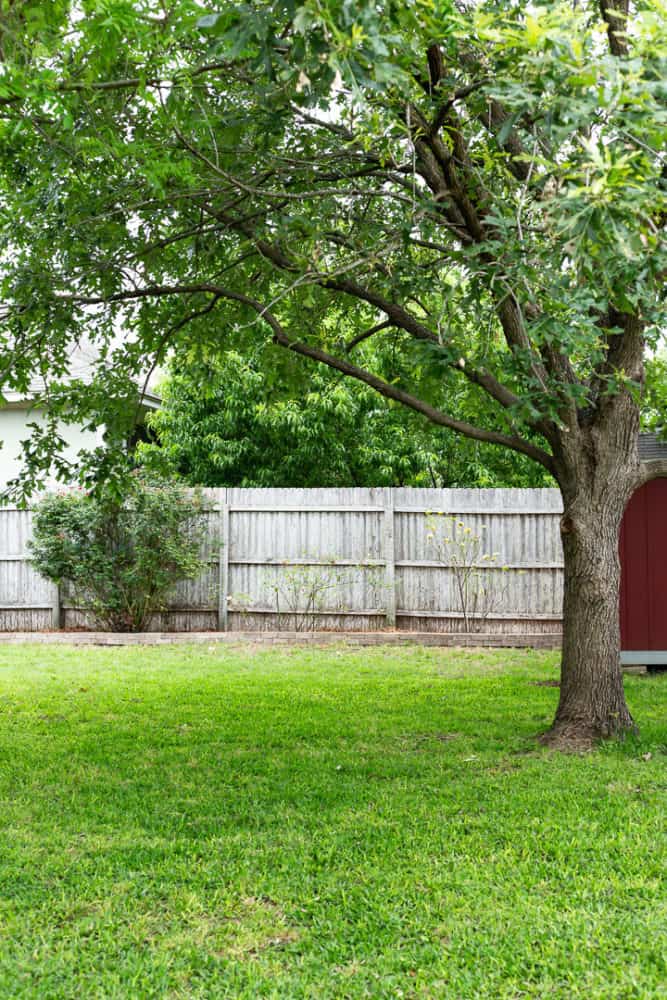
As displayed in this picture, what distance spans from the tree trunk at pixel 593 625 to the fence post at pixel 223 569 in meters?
7.13

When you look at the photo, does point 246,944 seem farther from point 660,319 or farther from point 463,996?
point 660,319

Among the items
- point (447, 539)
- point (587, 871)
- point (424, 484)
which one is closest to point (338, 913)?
point (587, 871)

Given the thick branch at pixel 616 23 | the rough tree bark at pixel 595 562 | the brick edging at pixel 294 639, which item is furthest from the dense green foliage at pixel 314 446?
the thick branch at pixel 616 23

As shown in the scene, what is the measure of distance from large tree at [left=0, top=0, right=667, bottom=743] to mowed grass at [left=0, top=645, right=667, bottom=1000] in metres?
1.21

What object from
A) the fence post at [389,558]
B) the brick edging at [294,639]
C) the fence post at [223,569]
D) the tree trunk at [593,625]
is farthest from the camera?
the fence post at [223,569]

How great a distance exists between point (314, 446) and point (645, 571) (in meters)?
6.84

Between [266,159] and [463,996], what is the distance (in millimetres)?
4394

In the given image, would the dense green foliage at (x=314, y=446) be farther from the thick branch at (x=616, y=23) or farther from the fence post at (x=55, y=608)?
the thick branch at (x=616, y=23)

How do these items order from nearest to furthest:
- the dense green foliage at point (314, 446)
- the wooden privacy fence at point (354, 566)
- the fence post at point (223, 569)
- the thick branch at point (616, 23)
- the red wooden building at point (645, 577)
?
the thick branch at point (616, 23) < the red wooden building at point (645, 577) < the wooden privacy fence at point (354, 566) < the fence post at point (223, 569) < the dense green foliage at point (314, 446)

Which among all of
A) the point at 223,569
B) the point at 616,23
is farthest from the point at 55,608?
the point at 616,23

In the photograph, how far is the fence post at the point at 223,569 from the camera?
1267cm

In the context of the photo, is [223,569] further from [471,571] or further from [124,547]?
[471,571]

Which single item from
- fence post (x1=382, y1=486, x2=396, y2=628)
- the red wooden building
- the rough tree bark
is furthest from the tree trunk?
fence post (x1=382, y1=486, x2=396, y2=628)

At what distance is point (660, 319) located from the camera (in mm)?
5484
